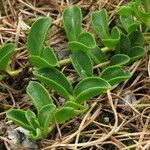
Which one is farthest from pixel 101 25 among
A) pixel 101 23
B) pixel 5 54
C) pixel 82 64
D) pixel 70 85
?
pixel 5 54

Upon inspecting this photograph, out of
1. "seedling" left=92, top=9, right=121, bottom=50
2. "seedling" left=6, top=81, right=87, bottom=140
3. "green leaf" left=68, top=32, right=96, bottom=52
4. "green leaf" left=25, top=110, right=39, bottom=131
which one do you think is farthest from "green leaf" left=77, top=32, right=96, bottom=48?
"green leaf" left=25, top=110, right=39, bottom=131

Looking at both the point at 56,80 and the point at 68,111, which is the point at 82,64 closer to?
the point at 56,80

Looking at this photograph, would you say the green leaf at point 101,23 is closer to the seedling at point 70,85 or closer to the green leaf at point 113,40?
the green leaf at point 113,40

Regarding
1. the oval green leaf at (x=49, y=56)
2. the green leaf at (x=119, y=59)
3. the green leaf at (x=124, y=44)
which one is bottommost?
the green leaf at (x=119, y=59)

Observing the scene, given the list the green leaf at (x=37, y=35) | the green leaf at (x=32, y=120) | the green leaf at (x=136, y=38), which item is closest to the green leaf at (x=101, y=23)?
the green leaf at (x=136, y=38)

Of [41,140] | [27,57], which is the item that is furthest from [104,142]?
[27,57]

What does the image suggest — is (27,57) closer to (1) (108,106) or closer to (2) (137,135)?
(1) (108,106)

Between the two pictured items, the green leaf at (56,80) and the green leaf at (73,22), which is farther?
the green leaf at (73,22)

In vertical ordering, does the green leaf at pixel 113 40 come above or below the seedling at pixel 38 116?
above

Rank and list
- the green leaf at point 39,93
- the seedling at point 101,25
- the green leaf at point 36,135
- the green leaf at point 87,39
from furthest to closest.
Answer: the seedling at point 101,25, the green leaf at point 87,39, the green leaf at point 39,93, the green leaf at point 36,135
